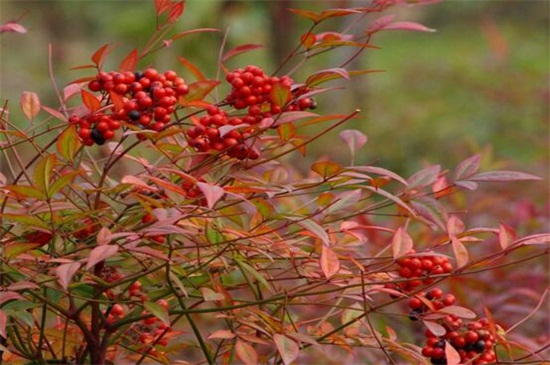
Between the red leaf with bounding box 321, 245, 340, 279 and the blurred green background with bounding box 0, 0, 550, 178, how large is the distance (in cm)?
115

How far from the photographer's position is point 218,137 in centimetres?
104

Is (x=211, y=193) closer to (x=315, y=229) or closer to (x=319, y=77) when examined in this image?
(x=315, y=229)

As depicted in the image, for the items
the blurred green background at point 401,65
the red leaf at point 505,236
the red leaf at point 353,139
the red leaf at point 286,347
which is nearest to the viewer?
the red leaf at point 286,347

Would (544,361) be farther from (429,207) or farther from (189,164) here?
(189,164)

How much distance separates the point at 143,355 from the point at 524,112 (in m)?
3.10

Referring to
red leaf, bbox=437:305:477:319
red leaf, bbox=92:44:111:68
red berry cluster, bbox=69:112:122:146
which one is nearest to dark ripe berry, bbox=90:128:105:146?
red berry cluster, bbox=69:112:122:146

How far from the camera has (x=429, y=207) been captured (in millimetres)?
1118

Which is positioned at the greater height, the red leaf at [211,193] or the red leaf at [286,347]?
the red leaf at [211,193]

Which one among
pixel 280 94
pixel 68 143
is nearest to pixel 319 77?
pixel 280 94

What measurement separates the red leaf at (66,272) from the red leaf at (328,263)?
26 cm

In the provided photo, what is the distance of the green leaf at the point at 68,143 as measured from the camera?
39.9 inches

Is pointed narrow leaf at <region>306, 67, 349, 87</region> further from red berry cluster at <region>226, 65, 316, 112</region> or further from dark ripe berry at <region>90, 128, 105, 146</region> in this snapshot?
dark ripe berry at <region>90, 128, 105, 146</region>

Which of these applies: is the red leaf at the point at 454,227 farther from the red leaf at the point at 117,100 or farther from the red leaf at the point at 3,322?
the red leaf at the point at 3,322

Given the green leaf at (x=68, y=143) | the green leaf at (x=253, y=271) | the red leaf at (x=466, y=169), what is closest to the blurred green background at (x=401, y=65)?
the red leaf at (x=466, y=169)
